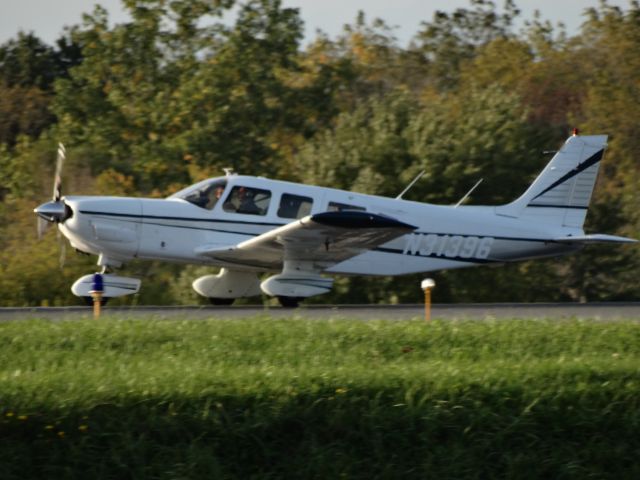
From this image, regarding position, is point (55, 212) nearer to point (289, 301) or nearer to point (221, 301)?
point (221, 301)

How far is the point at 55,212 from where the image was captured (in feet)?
52.5

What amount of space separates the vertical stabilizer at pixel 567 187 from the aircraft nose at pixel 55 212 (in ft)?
22.5

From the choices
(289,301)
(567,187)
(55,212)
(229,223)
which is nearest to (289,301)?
(289,301)

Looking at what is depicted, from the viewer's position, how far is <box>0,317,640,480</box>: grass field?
780 cm

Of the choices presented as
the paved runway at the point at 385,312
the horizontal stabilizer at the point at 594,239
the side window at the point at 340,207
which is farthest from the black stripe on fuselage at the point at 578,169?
the side window at the point at 340,207

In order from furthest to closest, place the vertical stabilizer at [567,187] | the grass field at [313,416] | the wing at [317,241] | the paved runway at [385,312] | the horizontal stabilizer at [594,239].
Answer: the vertical stabilizer at [567,187], the horizontal stabilizer at [594,239], the wing at [317,241], the paved runway at [385,312], the grass field at [313,416]

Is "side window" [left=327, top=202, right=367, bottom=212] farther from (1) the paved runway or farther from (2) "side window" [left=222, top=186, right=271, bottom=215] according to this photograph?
(1) the paved runway

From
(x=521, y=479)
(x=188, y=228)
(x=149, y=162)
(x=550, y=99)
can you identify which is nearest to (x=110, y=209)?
(x=188, y=228)

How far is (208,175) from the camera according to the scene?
2861 cm

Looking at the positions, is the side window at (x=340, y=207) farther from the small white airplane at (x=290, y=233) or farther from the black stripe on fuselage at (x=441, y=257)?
the black stripe on fuselage at (x=441, y=257)

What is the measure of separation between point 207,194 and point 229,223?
56cm

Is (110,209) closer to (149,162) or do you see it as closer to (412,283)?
(412,283)

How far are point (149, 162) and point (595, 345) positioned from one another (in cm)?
2294

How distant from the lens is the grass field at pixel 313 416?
7.80 meters
